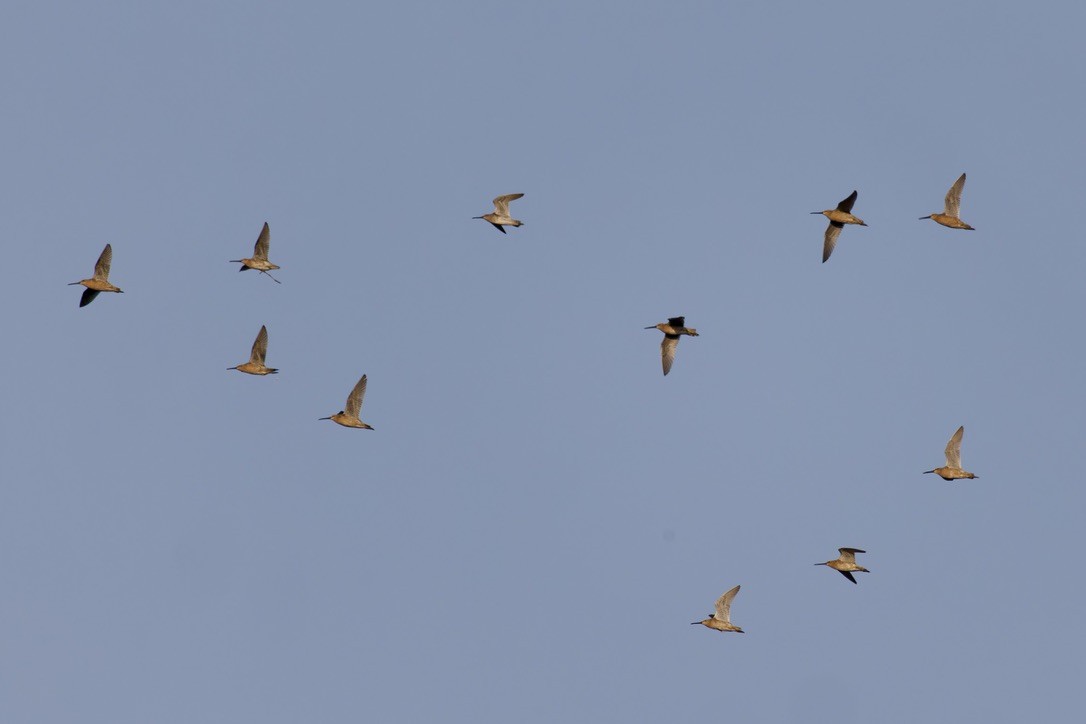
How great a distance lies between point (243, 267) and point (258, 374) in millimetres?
4144

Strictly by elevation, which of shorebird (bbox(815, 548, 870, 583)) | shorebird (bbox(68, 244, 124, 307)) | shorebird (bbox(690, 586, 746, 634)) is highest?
shorebird (bbox(68, 244, 124, 307))

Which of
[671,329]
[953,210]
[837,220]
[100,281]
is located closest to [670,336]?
[671,329]

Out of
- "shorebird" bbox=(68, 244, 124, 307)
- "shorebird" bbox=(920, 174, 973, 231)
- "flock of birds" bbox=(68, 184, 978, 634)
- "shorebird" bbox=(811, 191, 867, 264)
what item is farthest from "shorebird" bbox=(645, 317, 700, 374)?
"shorebird" bbox=(68, 244, 124, 307)

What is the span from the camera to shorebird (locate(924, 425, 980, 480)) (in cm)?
4506

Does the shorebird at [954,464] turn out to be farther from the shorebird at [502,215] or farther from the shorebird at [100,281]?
the shorebird at [100,281]

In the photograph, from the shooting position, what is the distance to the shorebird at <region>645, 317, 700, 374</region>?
45147 millimetres

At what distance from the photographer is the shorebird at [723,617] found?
4531 centimetres

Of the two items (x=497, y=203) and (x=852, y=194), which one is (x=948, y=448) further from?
(x=497, y=203)

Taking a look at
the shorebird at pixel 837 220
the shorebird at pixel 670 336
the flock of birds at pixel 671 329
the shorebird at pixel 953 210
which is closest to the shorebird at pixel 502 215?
the flock of birds at pixel 671 329

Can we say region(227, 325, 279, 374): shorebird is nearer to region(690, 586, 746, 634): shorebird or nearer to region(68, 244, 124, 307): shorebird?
region(68, 244, 124, 307): shorebird

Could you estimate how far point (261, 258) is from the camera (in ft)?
155

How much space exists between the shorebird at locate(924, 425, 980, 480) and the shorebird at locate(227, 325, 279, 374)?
22.7 metres

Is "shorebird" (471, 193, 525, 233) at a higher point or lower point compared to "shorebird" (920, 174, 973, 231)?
lower

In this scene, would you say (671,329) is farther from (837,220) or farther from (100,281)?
(100,281)
